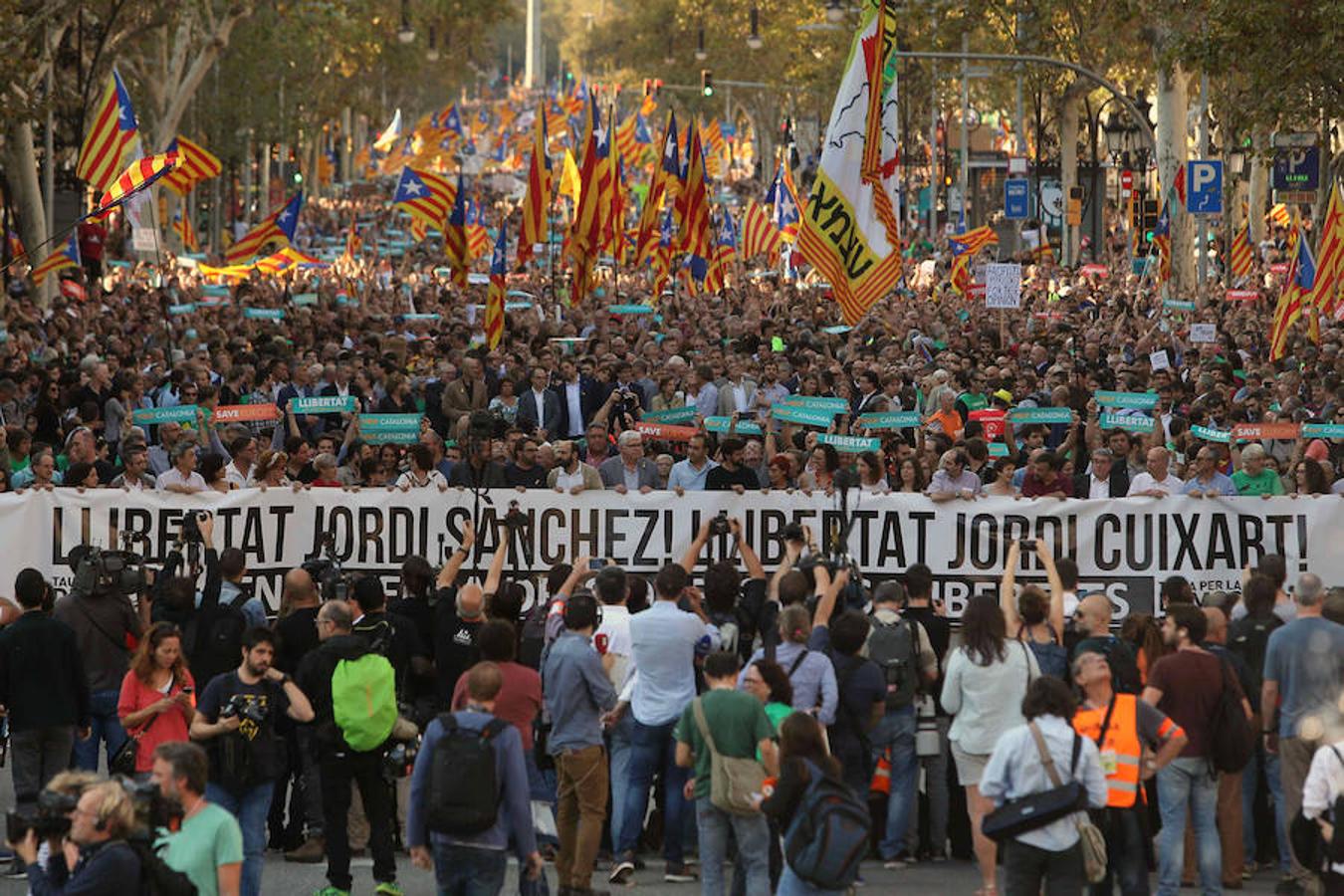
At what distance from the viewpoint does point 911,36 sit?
2448 inches

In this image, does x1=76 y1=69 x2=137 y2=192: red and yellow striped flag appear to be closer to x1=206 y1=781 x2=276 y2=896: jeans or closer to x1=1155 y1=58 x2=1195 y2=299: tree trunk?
x1=206 y1=781 x2=276 y2=896: jeans

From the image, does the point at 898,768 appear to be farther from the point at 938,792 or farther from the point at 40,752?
the point at 40,752

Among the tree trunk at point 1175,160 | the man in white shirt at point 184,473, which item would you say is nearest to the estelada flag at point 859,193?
the man in white shirt at point 184,473

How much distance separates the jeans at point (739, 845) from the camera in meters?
10.2

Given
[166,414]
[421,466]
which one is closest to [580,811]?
[421,466]

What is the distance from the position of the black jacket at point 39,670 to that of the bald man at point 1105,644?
4.57 meters

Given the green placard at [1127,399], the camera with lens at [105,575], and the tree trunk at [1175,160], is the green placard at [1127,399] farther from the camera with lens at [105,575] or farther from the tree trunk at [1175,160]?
the tree trunk at [1175,160]

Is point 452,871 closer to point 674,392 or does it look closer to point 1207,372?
point 674,392

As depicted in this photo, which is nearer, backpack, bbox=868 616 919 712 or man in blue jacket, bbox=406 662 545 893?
man in blue jacket, bbox=406 662 545 893

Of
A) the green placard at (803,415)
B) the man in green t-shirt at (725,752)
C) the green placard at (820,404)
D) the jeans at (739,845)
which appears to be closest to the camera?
the man in green t-shirt at (725,752)

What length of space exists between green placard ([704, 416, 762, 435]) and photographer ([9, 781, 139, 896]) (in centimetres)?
1034

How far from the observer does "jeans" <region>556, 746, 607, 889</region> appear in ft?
35.9

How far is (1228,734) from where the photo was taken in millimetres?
10695

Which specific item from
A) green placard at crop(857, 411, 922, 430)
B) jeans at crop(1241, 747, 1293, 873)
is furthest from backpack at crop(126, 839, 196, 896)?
green placard at crop(857, 411, 922, 430)
